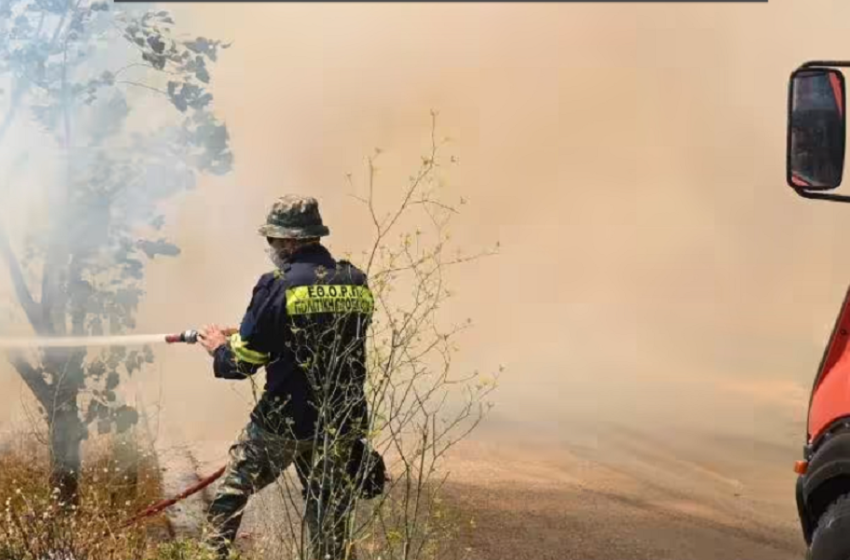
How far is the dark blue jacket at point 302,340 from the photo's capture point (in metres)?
3.69

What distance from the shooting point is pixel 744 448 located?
8227 millimetres

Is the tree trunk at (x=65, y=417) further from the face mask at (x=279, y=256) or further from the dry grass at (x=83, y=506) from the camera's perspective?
the face mask at (x=279, y=256)

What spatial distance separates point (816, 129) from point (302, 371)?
6.41 feet

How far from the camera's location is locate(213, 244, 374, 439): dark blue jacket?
3693 millimetres

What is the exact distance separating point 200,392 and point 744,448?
4.18 metres

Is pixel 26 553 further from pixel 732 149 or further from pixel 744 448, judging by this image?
pixel 732 149

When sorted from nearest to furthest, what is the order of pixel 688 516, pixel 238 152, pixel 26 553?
pixel 26 553
pixel 688 516
pixel 238 152

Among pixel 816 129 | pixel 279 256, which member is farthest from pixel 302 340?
pixel 816 129

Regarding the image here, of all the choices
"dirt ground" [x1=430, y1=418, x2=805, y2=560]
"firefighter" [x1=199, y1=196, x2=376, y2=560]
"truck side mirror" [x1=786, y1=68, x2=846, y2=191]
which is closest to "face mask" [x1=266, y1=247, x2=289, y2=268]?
"firefighter" [x1=199, y1=196, x2=376, y2=560]

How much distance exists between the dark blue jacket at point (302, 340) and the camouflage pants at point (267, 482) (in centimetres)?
7

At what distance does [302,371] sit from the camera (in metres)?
3.82

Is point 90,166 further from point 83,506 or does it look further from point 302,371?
point 302,371

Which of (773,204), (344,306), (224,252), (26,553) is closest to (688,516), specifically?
(344,306)

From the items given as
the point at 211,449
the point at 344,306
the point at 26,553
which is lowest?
the point at 211,449
